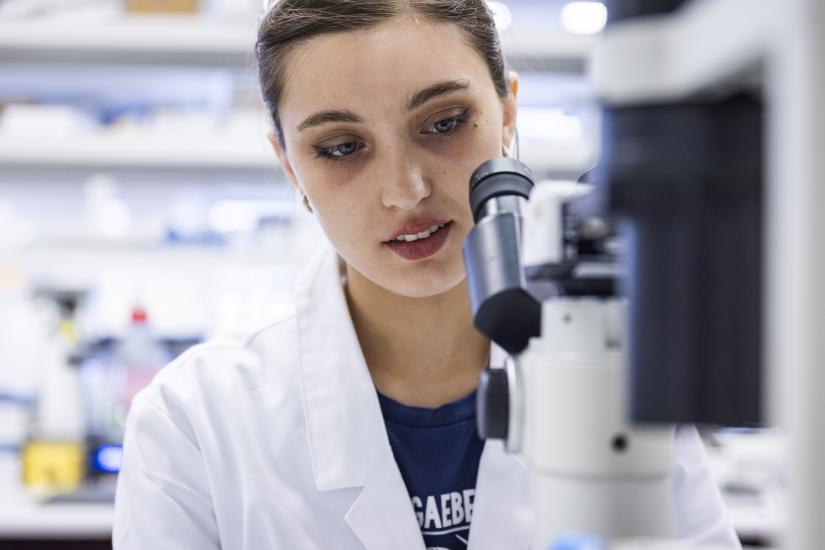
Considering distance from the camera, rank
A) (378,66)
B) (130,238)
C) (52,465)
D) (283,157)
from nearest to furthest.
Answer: (378,66), (283,157), (52,465), (130,238)

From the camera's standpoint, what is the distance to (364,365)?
3.63ft

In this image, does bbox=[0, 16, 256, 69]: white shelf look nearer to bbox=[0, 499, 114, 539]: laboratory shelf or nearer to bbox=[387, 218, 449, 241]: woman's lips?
bbox=[0, 499, 114, 539]: laboratory shelf

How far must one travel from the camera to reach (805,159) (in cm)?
31

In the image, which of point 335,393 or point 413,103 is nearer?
point 413,103

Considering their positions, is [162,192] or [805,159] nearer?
[805,159]

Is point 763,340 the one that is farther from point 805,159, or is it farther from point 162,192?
point 162,192

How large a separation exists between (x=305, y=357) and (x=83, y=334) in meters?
1.42

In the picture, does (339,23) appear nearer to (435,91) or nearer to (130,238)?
(435,91)

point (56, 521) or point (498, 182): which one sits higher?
point (498, 182)

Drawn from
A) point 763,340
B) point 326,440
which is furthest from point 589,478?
point 326,440

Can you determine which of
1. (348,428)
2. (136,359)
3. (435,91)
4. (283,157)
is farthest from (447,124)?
(136,359)

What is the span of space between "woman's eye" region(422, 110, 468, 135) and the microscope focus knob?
1.46ft

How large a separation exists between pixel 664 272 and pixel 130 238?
229 centimetres

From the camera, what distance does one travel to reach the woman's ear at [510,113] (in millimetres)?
1117
